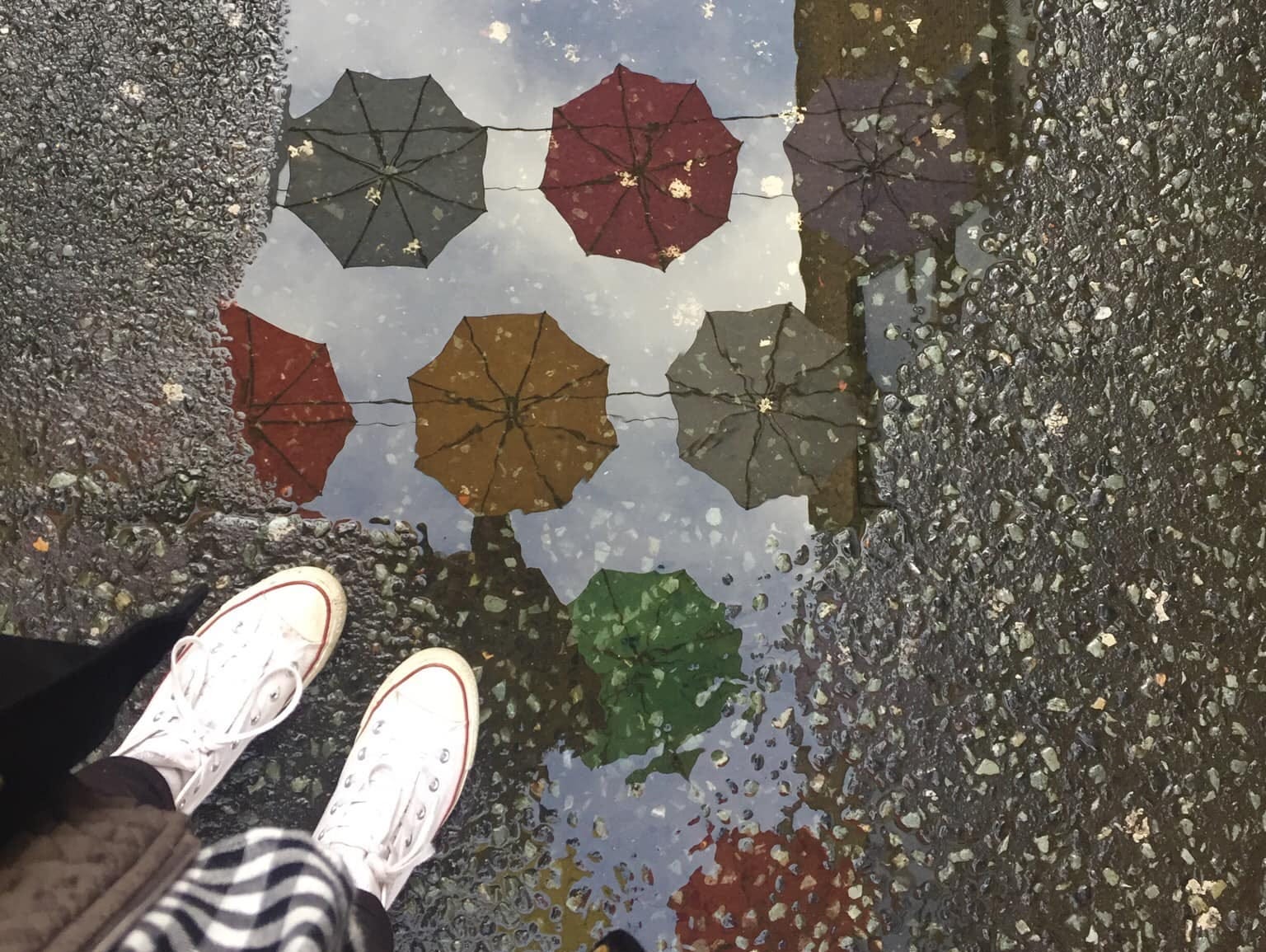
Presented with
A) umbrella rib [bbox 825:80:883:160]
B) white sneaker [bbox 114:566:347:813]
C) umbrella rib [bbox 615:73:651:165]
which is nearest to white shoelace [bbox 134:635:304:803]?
white sneaker [bbox 114:566:347:813]

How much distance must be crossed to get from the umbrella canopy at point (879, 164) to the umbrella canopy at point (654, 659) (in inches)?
26.0

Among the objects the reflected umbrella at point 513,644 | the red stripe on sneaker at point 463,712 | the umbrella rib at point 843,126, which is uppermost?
the umbrella rib at point 843,126

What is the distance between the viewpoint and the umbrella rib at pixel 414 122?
130 cm

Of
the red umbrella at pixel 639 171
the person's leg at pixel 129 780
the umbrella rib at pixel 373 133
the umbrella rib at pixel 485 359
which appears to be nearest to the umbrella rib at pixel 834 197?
the red umbrella at pixel 639 171

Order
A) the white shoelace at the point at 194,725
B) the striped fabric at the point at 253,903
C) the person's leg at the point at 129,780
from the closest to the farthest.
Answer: the striped fabric at the point at 253,903 < the person's leg at the point at 129,780 < the white shoelace at the point at 194,725

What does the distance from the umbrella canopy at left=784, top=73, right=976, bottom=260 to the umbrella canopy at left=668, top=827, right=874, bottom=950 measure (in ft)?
3.23

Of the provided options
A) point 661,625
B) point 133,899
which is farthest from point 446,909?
point 133,899

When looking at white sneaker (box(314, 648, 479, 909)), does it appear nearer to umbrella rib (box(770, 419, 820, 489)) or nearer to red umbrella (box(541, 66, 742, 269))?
umbrella rib (box(770, 419, 820, 489))

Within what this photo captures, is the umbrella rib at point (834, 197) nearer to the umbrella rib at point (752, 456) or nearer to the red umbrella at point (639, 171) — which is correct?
the red umbrella at point (639, 171)

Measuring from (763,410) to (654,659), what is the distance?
1.43ft

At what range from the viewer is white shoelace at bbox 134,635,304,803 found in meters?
1.14

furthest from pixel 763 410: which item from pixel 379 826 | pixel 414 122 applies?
pixel 379 826

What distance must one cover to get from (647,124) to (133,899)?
1.23 m

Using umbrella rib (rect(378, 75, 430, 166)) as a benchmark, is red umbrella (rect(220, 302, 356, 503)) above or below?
below
